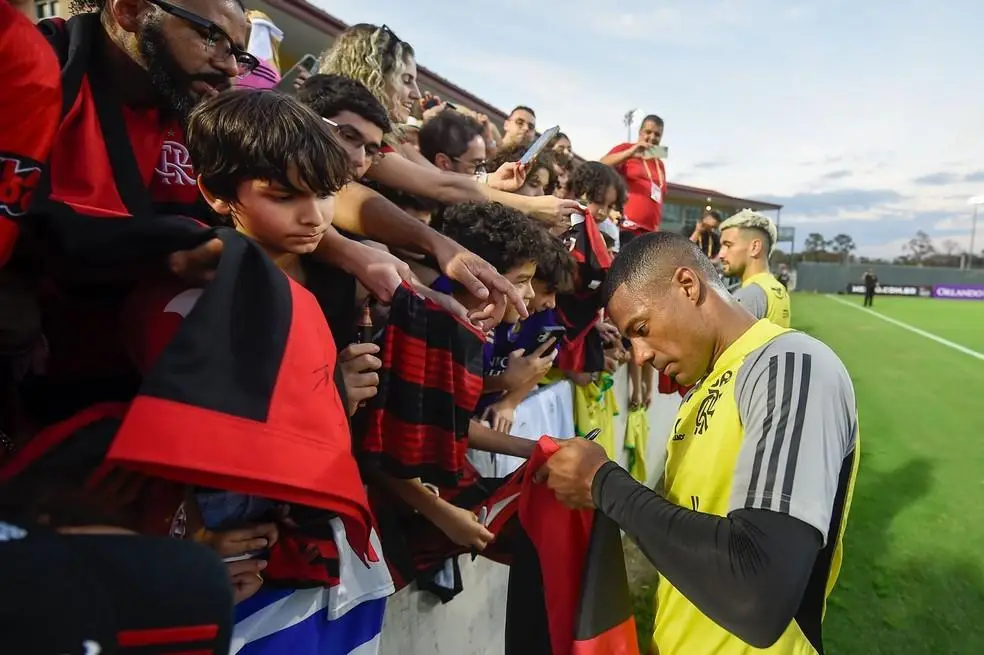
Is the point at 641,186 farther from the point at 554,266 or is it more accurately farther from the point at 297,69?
the point at 554,266

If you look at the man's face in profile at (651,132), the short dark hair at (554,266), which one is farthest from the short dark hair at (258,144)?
the man's face in profile at (651,132)

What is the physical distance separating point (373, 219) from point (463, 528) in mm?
1098

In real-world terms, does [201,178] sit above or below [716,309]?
above

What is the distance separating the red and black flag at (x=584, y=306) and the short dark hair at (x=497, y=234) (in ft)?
3.70

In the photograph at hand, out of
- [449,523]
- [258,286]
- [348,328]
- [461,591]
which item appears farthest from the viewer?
[461,591]

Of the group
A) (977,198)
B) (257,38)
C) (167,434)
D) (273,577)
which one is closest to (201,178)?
(167,434)

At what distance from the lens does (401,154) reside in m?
2.77

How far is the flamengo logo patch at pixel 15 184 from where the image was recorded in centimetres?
107

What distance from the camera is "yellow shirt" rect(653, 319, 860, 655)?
1364 millimetres

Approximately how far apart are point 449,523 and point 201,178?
129 cm

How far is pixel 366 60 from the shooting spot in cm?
304

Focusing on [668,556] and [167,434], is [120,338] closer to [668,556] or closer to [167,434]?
[167,434]

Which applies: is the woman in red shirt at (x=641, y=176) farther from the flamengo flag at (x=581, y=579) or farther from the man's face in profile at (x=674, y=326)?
the flamengo flag at (x=581, y=579)

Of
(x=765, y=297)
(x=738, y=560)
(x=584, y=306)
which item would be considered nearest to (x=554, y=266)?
(x=584, y=306)
